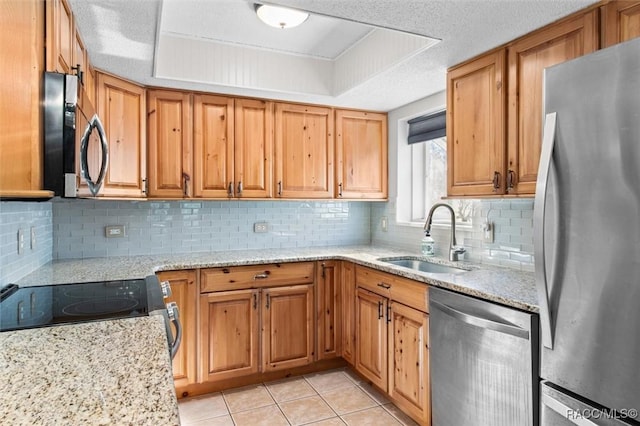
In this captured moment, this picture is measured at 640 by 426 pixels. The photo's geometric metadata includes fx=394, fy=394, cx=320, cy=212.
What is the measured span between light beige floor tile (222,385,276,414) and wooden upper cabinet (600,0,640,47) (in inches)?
105

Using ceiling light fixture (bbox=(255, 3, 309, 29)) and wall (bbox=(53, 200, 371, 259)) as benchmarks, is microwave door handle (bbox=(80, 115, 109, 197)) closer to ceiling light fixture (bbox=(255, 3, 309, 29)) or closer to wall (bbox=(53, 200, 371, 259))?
ceiling light fixture (bbox=(255, 3, 309, 29))

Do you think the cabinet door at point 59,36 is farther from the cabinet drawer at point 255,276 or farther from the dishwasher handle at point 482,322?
the dishwasher handle at point 482,322

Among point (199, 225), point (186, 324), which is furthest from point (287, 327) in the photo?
point (199, 225)

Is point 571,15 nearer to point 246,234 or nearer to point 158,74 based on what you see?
point 158,74

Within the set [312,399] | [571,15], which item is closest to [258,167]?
[312,399]

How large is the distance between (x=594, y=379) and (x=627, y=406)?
0.11 meters

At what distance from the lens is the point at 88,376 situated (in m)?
0.88

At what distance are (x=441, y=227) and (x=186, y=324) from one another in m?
1.92

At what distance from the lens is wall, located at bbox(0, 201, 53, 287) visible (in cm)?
172

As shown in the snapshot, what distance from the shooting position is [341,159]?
3.42 meters

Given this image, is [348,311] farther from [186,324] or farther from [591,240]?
[591,240]

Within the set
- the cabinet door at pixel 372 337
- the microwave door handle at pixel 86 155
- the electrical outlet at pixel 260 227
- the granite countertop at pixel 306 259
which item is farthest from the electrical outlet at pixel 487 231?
the microwave door handle at pixel 86 155

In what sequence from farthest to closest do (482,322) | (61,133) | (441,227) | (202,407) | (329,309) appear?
(329,309)
(441,227)
(202,407)
(482,322)
(61,133)

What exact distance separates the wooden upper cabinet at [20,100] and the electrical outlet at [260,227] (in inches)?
89.7
